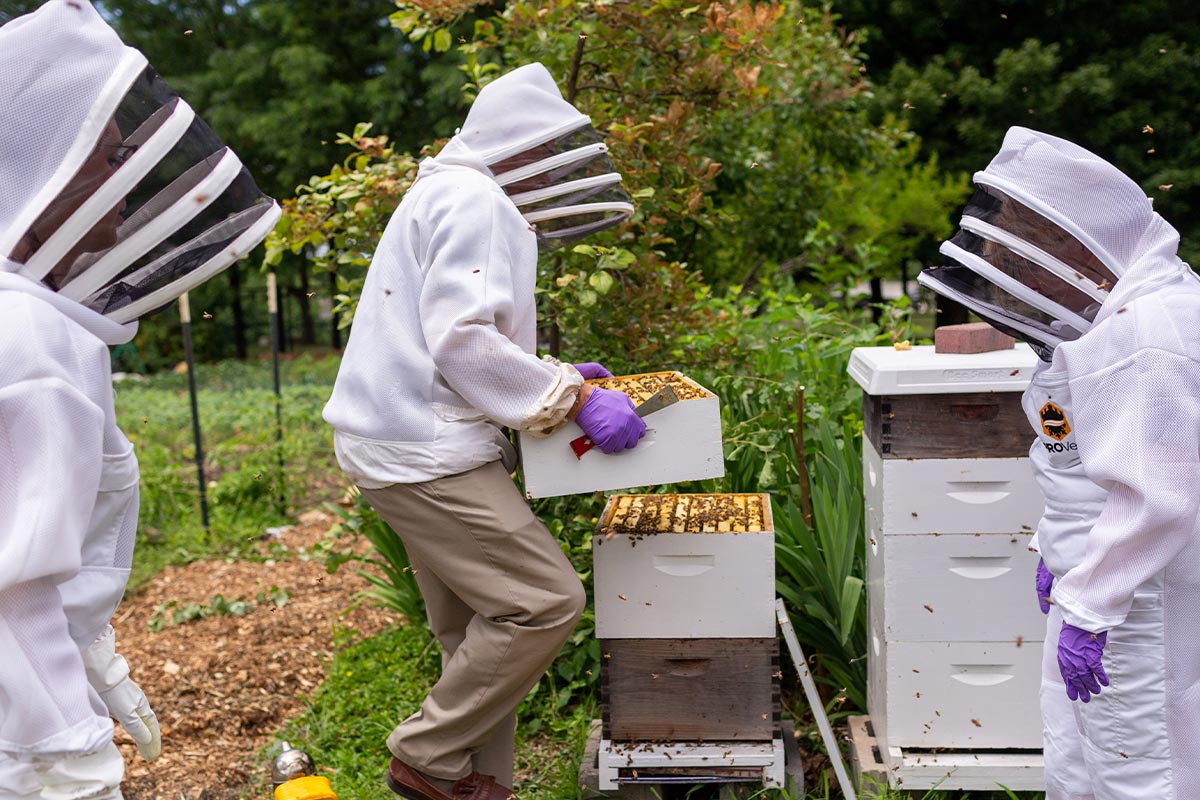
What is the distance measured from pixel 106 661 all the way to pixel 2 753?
0.42m

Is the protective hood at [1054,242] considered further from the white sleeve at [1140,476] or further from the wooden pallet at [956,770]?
the wooden pallet at [956,770]

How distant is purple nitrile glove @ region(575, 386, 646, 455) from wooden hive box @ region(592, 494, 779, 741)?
0.35 metres

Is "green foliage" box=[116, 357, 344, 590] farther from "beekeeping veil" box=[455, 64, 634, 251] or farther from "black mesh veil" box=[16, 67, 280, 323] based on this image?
"black mesh veil" box=[16, 67, 280, 323]

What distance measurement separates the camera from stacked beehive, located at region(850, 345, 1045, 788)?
8.99 ft

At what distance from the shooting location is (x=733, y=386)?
4.11m

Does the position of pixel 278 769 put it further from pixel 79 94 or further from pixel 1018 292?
pixel 1018 292

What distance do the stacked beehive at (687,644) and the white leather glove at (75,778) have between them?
1422mm

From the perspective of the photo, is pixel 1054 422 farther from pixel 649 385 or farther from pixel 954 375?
pixel 649 385

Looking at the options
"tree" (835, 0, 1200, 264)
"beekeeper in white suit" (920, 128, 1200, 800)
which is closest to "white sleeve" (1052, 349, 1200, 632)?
"beekeeper in white suit" (920, 128, 1200, 800)

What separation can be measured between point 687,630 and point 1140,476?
1.24 meters

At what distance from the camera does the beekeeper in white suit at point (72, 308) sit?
4.96 ft

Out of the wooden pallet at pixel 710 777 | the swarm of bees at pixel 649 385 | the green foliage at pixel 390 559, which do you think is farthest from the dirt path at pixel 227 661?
the swarm of bees at pixel 649 385

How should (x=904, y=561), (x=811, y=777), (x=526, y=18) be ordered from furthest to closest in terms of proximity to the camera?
(x=526, y=18) → (x=811, y=777) → (x=904, y=561)

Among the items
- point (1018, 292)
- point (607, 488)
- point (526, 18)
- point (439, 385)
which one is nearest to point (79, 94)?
point (439, 385)
